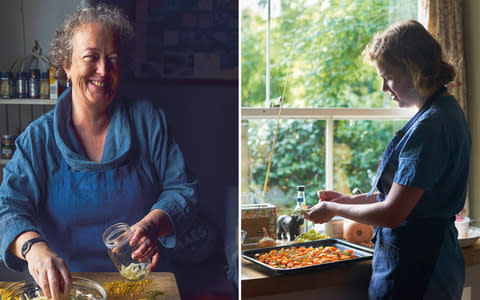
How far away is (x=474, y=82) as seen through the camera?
8.78ft

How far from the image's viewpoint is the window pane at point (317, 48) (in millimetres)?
2572

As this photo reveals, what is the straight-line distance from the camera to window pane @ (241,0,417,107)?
257 centimetres

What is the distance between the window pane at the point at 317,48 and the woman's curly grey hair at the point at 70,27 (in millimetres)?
1449

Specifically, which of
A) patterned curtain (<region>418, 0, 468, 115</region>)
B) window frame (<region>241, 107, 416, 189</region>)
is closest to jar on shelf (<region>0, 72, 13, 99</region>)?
window frame (<region>241, 107, 416, 189</region>)

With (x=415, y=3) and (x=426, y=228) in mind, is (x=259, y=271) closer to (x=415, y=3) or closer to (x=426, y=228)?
(x=426, y=228)

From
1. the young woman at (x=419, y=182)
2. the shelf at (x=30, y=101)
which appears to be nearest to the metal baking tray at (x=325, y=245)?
the young woman at (x=419, y=182)

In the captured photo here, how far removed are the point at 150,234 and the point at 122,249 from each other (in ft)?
0.25

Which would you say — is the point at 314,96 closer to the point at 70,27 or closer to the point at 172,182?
the point at 172,182

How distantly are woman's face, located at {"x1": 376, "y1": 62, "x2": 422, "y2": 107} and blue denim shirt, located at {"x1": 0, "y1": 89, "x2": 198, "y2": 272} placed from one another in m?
0.88

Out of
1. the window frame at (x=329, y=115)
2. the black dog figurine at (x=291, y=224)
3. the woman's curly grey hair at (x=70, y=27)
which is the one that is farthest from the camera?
the window frame at (x=329, y=115)

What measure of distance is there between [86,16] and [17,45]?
174mm

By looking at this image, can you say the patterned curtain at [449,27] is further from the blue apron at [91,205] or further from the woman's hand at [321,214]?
the blue apron at [91,205]

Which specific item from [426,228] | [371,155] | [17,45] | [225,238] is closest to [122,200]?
[225,238]

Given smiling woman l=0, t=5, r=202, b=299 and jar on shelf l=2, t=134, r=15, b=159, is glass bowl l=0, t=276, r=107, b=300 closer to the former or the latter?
smiling woman l=0, t=5, r=202, b=299
